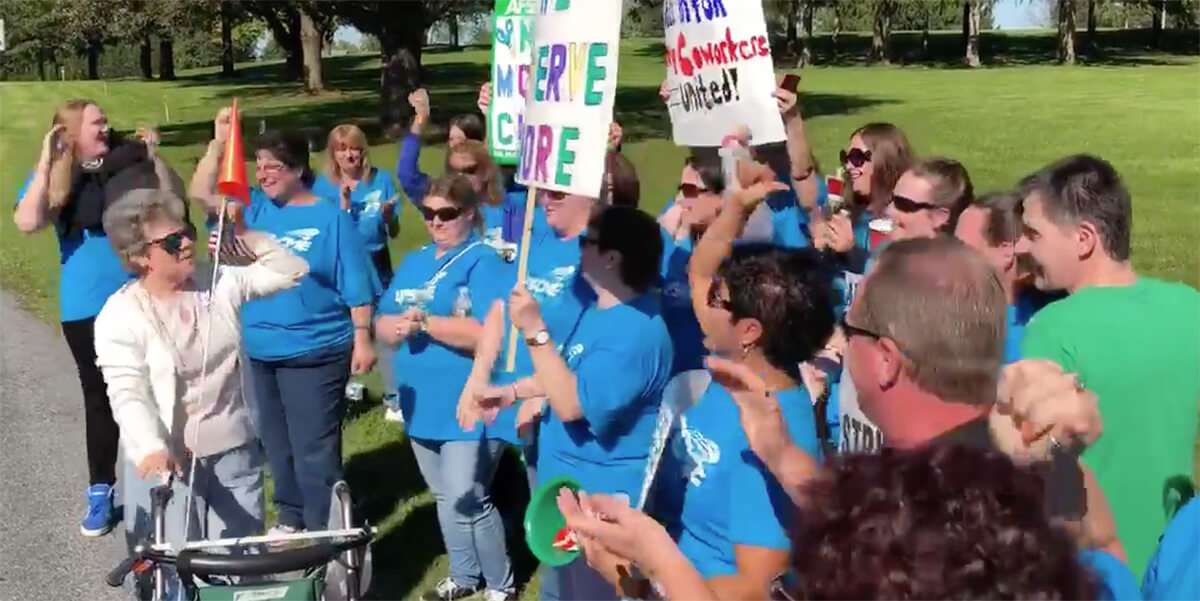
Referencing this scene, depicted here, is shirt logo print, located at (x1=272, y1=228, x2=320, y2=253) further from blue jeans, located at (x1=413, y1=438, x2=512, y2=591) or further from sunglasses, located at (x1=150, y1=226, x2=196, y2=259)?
sunglasses, located at (x1=150, y1=226, x2=196, y2=259)

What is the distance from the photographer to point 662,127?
2753cm

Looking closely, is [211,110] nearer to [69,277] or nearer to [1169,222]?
[1169,222]

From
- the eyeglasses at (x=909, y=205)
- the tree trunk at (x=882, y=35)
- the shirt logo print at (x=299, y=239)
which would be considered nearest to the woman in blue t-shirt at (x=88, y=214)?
the shirt logo print at (x=299, y=239)

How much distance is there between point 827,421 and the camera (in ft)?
12.0

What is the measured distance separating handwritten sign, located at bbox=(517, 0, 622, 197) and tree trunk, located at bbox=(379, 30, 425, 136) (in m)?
23.1

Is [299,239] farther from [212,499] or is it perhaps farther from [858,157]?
[858,157]

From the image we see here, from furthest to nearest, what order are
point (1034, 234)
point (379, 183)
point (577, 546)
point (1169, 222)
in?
point (1169, 222) < point (379, 183) < point (1034, 234) < point (577, 546)

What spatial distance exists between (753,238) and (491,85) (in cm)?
239

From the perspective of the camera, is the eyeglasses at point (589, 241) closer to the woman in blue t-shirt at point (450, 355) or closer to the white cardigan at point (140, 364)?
the woman in blue t-shirt at point (450, 355)

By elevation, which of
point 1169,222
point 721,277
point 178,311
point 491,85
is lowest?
point 1169,222

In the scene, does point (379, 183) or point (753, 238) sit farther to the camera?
point (379, 183)

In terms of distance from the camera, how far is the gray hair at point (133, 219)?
13.2 ft

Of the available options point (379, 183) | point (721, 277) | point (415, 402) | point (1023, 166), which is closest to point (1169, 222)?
point (1023, 166)

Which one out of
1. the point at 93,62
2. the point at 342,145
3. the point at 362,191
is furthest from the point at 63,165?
the point at 93,62
